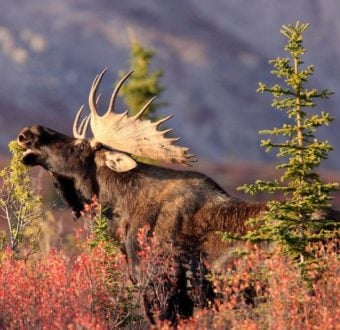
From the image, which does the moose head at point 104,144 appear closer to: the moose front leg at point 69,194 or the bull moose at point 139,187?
the bull moose at point 139,187

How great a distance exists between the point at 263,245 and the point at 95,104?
3.46 metres

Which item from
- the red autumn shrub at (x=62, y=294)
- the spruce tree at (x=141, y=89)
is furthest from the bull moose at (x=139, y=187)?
the spruce tree at (x=141, y=89)

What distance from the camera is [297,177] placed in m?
9.27

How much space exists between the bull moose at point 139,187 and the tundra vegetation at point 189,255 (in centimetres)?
2

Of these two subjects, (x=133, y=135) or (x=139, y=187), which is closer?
(x=139, y=187)

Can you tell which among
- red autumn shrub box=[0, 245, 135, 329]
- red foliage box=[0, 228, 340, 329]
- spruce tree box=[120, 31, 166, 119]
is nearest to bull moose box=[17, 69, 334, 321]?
red foliage box=[0, 228, 340, 329]

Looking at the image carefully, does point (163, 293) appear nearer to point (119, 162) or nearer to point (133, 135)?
point (119, 162)

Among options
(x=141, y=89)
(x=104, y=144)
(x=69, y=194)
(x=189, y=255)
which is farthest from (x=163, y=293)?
(x=141, y=89)

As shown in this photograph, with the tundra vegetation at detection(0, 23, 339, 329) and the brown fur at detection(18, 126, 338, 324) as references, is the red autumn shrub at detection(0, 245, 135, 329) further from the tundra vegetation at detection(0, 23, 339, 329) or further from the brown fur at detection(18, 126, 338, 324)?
the brown fur at detection(18, 126, 338, 324)

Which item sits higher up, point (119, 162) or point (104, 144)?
point (104, 144)

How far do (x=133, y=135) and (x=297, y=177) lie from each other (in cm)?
266

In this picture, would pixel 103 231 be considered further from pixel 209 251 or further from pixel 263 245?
pixel 263 245

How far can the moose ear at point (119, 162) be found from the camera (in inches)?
426

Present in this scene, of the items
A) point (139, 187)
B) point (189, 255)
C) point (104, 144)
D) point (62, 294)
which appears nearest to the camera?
point (62, 294)
